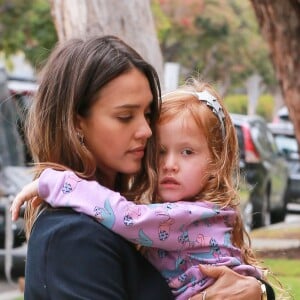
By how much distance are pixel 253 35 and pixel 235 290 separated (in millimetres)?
42845

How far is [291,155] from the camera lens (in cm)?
2042

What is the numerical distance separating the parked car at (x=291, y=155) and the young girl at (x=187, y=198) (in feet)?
52.7

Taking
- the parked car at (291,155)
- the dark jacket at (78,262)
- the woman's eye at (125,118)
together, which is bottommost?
the parked car at (291,155)

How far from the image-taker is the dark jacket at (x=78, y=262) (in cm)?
223

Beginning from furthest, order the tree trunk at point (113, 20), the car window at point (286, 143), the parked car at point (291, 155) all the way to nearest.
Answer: the car window at point (286, 143) → the parked car at point (291, 155) → the tree trunk at point (113, 20)

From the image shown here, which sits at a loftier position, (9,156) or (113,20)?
(113,20)

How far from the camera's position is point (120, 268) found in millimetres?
2307

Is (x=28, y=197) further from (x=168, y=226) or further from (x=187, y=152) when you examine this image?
(x=187, y=152)

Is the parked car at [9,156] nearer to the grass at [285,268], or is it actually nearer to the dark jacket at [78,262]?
the grass at [285,268]

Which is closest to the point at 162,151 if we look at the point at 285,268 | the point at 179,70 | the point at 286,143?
the point at 285,268

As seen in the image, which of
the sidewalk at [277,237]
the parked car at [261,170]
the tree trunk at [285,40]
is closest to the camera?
the tree trunk at [285,40]

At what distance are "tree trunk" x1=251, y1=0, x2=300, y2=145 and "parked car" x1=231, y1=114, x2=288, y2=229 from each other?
160 inches

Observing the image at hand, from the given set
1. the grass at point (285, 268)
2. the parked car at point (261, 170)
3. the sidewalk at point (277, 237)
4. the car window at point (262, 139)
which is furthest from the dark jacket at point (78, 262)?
the car window at point (262, 139)

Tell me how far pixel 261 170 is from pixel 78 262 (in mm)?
13751
